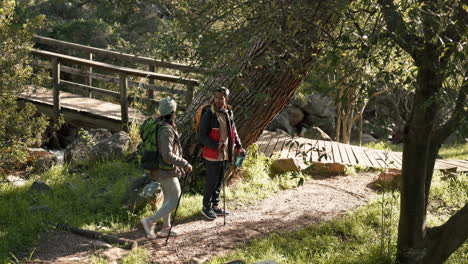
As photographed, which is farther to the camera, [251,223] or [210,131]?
[251,223]

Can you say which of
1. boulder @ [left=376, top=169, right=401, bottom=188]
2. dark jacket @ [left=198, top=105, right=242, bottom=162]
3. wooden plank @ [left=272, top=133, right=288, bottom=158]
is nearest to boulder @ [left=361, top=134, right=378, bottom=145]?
wooden plank @ [left=272, top=133, right=288, bottom=158]

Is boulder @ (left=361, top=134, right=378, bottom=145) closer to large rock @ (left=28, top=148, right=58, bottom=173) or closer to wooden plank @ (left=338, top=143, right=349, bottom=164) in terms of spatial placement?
wooden plank @ (left=338, top=143, right=349, bottom=164)

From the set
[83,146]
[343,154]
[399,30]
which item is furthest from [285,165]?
[399,30]

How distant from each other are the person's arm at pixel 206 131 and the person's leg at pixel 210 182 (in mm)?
299

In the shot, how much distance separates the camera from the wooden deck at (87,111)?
36.2 feet

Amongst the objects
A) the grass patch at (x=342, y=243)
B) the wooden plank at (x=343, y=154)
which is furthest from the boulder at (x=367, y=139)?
the grass patch at (x=342, y=243)

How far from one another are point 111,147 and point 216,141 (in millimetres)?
3102

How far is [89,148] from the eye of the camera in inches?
372

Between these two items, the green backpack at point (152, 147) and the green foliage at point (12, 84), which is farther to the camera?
the green foliage at point (12, 84)

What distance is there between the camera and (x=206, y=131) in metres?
6.73

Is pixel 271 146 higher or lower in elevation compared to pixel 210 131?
lower

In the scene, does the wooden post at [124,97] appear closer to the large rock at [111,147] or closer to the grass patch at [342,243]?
the large rock at [111,147]

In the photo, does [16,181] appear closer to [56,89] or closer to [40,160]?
[40,160]

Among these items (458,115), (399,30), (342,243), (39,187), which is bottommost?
(342,243)
